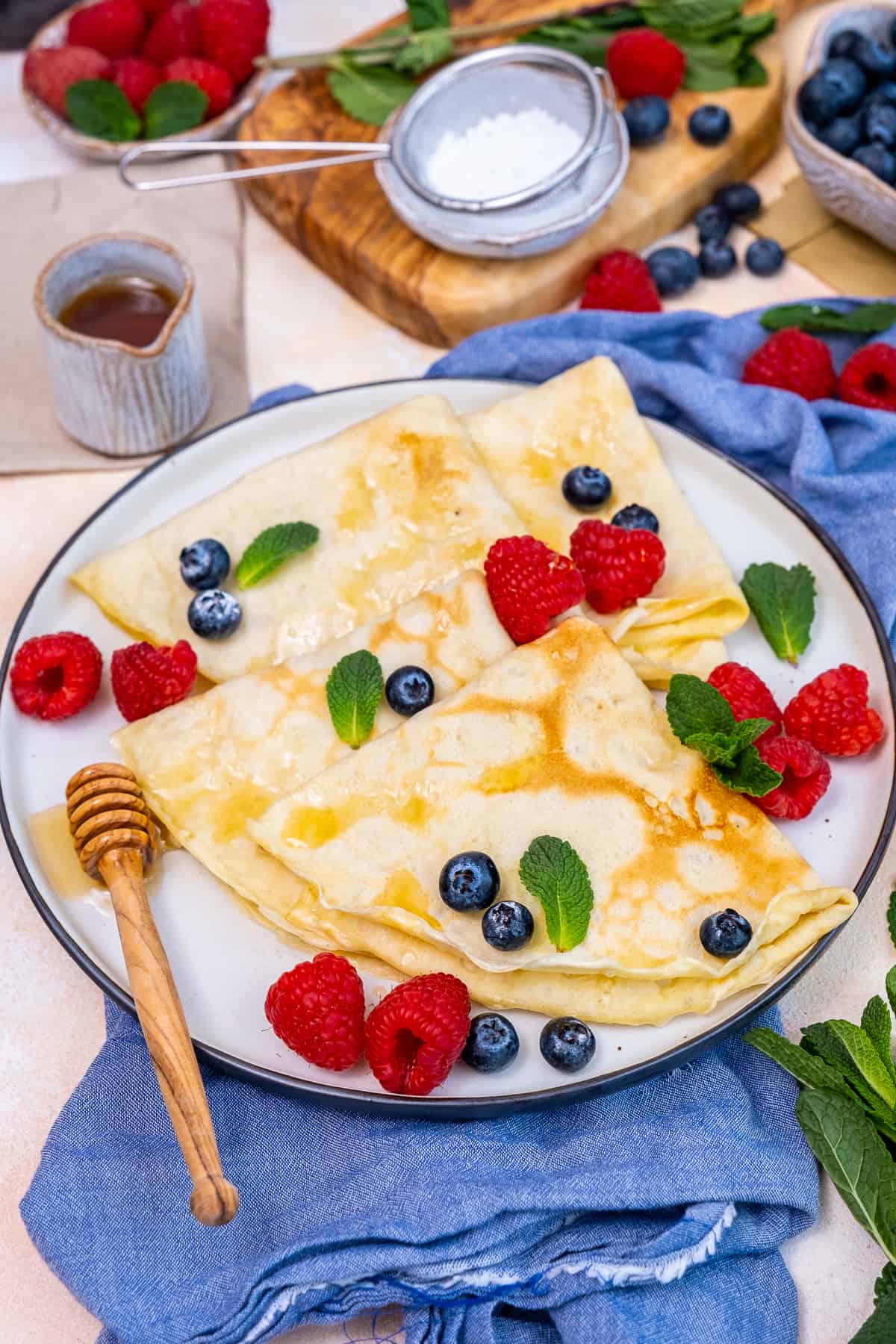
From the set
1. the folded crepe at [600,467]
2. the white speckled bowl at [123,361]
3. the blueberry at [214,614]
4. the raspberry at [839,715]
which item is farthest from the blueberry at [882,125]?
the blueberry at [214,614]

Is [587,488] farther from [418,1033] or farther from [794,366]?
[418,1033]

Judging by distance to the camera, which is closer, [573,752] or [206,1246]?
[206,1246]

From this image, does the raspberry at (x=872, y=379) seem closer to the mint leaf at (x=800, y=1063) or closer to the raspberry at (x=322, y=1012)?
the mint leaf at (x=800, y=1063)

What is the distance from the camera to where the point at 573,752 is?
2768mm

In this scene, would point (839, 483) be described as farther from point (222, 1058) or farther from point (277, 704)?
point (222, 1058)

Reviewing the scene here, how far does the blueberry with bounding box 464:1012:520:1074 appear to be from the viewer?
2.46 m

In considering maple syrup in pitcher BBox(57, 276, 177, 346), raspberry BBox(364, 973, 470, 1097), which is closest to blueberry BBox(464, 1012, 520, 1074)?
raspberry BBox(364, 973, 470, 1097)

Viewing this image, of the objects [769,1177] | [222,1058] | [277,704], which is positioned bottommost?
[769,1177]

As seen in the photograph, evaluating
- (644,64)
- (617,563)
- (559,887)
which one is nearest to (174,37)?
(644,64)

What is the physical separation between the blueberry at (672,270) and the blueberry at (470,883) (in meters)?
2.23

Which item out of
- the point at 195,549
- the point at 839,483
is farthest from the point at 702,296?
the point at 195,549

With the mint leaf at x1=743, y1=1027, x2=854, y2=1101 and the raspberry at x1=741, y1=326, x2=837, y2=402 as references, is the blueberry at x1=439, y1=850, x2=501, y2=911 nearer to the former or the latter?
the mint leaf at x1=743, y1=1027, x2=854, y2=1101

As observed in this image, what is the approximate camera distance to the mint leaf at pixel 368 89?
168 inches

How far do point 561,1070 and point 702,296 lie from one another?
8.44 feet
